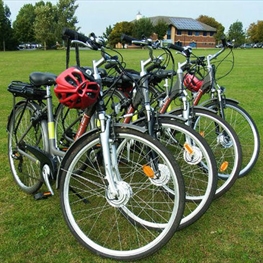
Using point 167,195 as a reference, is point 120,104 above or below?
above

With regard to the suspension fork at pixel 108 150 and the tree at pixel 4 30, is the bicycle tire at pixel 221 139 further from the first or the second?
the tree at pixel 4 30

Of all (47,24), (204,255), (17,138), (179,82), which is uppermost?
(47,24)

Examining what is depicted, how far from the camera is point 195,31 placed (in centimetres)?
9181

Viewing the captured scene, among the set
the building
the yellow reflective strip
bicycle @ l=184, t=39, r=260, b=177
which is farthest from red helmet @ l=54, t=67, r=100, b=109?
the building

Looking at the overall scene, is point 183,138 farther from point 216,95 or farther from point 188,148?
point 216,95

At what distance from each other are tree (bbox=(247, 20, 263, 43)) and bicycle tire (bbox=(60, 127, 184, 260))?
3639 inches

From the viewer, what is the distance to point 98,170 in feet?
10.5

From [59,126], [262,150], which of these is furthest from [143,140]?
[262,150]

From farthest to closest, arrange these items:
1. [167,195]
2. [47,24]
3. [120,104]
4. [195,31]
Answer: [195,31] < [47,24] < [120,104] < [167,195]

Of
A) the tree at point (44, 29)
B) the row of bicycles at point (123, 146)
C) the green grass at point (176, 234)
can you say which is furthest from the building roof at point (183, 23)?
the green grass at point (176, 234)

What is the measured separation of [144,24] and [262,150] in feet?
200

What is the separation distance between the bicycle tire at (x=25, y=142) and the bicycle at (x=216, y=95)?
1.79m

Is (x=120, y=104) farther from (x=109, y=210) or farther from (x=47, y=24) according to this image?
(x=47, y=24)

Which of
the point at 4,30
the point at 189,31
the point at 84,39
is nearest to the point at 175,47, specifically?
the point at 84,39
